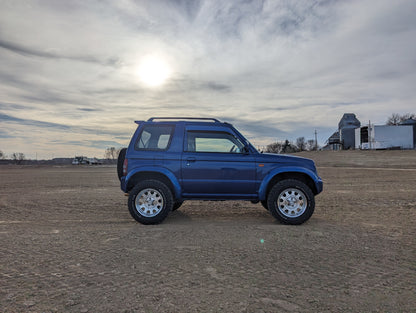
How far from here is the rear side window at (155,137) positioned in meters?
5.30

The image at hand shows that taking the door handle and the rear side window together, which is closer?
the door handle

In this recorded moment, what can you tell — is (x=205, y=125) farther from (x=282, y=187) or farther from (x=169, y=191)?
(x=282, y=187)

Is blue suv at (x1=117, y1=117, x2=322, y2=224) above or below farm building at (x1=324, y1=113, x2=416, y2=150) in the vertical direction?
→ below

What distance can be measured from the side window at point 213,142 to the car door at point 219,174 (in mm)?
49

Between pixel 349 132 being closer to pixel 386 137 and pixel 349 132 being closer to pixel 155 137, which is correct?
pixel 386 137

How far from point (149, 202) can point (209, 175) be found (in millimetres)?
1322

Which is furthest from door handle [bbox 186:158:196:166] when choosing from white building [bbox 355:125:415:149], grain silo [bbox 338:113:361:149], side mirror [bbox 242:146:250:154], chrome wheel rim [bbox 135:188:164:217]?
grain silo [bbox 338:113:361:149]

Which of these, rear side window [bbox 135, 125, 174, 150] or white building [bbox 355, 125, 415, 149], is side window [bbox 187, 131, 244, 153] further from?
white building [bbox 355, 125, 415, 149]

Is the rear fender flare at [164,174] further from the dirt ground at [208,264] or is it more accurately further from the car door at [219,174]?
the dirt ground at [208,264]

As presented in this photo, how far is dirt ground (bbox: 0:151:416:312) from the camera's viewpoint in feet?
7.46

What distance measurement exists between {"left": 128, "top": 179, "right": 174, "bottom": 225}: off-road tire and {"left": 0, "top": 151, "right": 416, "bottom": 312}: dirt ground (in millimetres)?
200

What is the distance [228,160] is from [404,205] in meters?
5.16

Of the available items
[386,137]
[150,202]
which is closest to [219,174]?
[150,202]

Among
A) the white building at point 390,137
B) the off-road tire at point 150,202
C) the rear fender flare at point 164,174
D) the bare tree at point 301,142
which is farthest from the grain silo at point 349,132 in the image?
the off-road tire at point 150,202
